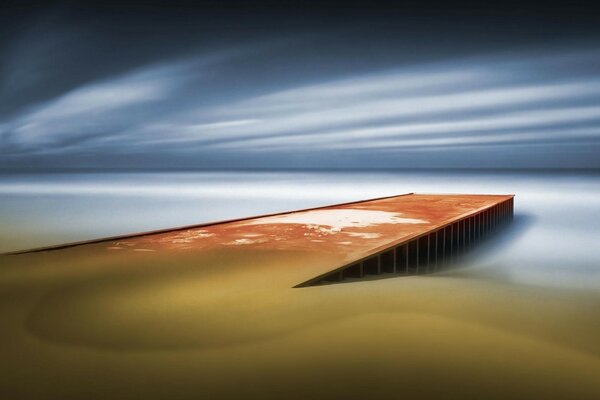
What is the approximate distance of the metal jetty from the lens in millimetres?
7234

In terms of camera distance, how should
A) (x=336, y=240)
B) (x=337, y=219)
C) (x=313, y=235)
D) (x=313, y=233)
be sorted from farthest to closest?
(x=337, y=219) < (x=313, y=233) < (x=313, y=235) < (x=336, y=240)

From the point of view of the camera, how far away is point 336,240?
8.77 m

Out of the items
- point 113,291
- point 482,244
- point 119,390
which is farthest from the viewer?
point 482,244

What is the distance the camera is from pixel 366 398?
3557mm

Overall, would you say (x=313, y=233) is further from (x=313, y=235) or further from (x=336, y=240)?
(x=336, y=240)

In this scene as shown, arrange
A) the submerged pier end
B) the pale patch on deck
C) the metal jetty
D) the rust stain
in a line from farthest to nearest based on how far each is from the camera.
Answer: the pale patch on deck → the rust stain → the metal jetty → the submerged pier end

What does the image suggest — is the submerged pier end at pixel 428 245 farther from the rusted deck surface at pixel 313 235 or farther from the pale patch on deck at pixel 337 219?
the pale patch on deck at pixel 337 219

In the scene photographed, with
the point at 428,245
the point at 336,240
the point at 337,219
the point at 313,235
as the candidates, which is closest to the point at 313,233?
the point at 313,235

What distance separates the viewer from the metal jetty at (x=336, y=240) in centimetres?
723

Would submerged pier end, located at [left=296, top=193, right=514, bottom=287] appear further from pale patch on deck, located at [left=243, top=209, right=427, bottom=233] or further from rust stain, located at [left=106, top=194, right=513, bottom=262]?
pale patch on deck, located at [left=243, top=209, right=427, bottom=233]

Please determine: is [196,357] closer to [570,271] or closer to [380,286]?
[380,286]

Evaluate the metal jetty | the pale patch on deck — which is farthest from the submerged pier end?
the pale patch on deck

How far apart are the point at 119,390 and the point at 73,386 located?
0.32 m

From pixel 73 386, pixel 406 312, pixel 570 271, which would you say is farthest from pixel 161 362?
pixel 570 271
